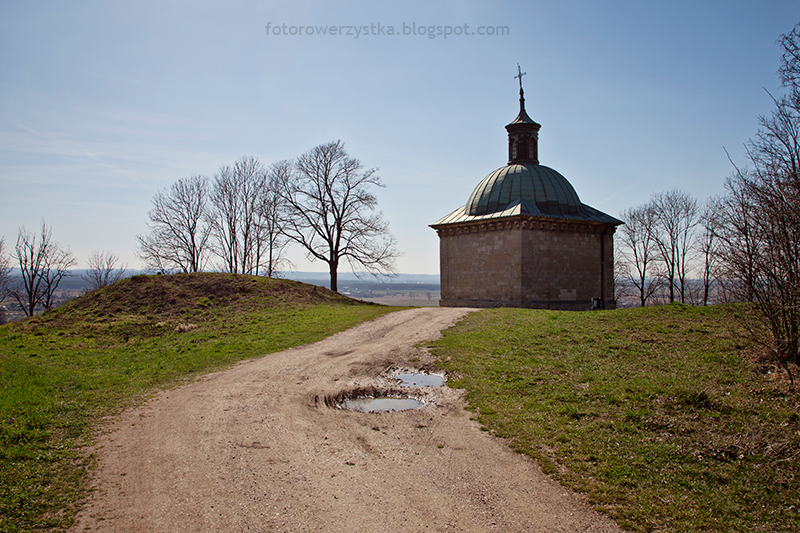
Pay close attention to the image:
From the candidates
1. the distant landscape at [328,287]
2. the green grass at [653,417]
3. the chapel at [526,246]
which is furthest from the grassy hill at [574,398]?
the distant landscape at [328,287]

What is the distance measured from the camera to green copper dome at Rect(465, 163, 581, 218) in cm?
2392

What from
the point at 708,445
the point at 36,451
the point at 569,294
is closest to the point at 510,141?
the point at 569,294

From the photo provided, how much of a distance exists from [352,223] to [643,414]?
84.7ft

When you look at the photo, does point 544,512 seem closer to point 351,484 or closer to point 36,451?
point 351,484

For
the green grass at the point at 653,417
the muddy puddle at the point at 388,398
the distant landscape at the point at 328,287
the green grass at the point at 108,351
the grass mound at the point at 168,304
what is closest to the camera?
the green grass at the point at 653,417

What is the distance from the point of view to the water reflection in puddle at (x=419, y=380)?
9586mm

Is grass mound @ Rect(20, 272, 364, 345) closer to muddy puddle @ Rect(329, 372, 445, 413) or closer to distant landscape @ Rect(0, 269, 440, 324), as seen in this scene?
distant landscape @ Rect(0, 269, 440, 324)

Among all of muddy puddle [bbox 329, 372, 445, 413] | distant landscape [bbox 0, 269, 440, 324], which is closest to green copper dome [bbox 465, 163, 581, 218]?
distant landscape [bbox 0, 269, 440, 324]

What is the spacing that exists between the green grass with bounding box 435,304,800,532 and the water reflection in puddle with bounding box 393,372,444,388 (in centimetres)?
47

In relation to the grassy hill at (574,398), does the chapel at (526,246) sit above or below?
above

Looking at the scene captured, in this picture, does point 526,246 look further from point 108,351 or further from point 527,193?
point 108,351

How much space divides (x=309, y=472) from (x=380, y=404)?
2.95 m

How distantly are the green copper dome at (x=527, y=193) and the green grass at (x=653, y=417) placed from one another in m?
12.2

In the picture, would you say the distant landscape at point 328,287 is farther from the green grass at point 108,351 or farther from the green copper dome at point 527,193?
the green copper dome at point 527,193
